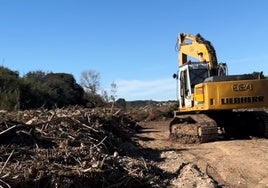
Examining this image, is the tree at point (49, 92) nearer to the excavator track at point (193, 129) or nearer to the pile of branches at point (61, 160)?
the excavator track at point (193, 129)

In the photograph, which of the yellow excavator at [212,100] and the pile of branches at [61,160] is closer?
the pile of branches at [61,160]

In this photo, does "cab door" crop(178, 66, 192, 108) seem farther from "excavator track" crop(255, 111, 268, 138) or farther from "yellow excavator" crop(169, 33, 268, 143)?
"excavator track" crop(255, 111, 268, 138)

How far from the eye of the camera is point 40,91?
36.9 meters

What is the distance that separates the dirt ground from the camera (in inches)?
394

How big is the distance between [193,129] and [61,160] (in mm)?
9357

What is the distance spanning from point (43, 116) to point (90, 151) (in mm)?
3834

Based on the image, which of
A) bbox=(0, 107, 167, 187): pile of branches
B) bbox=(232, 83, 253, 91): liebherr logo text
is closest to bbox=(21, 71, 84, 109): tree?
bbox=(232, 83, 253, 91): liebherr logo text

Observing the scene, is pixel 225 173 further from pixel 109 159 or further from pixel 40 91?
pixel 40 91

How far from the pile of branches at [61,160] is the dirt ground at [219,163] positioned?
816 millimetres

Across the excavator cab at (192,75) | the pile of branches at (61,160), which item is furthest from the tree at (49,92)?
the pile of branches at (61,160)

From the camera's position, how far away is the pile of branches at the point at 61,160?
24.9 ft

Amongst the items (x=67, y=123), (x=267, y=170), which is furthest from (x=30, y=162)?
(x=267, y=170)

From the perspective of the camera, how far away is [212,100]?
1706 centimetres

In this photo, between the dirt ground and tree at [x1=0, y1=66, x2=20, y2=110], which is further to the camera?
tree at [x1=0, y1=66, x2=20, y2=110]
